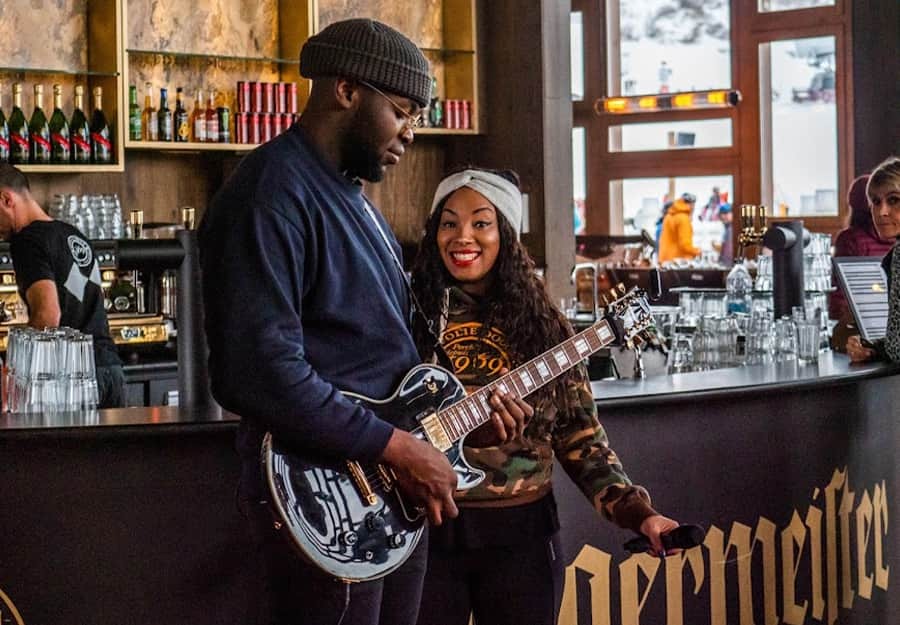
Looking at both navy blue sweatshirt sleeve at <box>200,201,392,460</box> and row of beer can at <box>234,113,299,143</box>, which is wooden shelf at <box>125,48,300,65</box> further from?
navy blue sweatshirt sleeve at <box>200,201,392,460</box>

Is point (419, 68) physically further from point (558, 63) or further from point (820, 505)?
point (558, 63)

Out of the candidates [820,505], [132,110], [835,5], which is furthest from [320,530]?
[835,5]

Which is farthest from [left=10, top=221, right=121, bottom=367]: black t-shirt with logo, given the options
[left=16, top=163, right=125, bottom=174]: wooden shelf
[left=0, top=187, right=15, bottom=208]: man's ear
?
[left=16, top=163, right=125, bottom=174]: wooden shelf

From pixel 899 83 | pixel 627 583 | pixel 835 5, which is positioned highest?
pixel 835 5

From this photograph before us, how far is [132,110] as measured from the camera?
21.4 ft

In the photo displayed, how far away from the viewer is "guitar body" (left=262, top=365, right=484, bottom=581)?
7.05 ft

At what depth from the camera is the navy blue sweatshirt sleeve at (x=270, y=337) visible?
6.77 feet

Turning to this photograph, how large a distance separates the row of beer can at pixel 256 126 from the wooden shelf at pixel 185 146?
4 cm

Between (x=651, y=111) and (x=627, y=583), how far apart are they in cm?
1007

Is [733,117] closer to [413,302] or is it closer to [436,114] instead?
[436,114]

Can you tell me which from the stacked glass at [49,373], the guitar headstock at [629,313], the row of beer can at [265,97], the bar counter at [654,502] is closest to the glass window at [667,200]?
the row of beer can at [265,97]

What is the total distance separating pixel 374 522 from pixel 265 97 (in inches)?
197

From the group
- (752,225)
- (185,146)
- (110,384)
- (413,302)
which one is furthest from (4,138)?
(413,302)

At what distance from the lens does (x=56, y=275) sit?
452 cm
